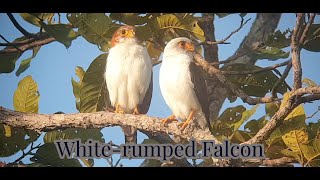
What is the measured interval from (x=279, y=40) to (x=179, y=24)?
547 mm

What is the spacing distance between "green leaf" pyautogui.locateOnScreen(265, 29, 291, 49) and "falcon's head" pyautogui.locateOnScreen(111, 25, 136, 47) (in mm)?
731

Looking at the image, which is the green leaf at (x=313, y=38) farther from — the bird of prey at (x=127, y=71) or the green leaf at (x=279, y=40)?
the bird of prey at (x=127, y=71)

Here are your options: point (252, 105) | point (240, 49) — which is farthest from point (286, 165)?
point (240, 49)

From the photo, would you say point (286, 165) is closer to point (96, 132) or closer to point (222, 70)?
point (222, 70)

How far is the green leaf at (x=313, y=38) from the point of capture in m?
2.64

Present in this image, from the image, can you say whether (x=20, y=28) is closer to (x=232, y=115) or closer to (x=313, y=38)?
(x=232, y=115)

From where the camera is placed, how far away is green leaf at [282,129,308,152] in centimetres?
247

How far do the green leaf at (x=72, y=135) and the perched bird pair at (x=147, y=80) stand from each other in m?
0.16

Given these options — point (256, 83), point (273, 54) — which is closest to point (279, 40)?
point (273, 54)

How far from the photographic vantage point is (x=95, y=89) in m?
2.75

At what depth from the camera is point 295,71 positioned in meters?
2.40

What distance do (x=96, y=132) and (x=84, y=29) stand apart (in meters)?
0.56

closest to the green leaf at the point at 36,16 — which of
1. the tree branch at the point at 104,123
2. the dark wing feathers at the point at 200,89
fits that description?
the tree branch at the point at 104,123

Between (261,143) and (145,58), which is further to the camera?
(145,58)
